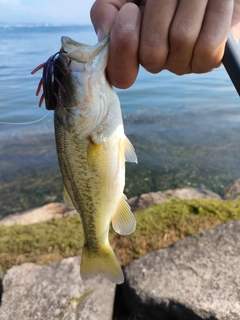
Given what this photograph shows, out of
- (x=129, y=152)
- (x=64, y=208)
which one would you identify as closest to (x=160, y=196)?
(x=64, y=208)

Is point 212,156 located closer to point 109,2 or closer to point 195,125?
point 195,125

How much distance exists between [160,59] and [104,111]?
1.53 ft


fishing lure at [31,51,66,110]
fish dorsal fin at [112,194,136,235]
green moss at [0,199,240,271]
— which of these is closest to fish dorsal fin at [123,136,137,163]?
fish dorsal fin at [112,194,136,235]

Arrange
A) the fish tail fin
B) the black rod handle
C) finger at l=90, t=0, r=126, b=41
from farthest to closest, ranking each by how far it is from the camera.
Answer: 1. the fish tail fin
2. finger at l=90, t=0, r=126, b=41
3. the black rod handle

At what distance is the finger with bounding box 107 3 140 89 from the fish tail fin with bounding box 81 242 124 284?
51.2 inches

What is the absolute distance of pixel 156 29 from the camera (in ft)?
5.64

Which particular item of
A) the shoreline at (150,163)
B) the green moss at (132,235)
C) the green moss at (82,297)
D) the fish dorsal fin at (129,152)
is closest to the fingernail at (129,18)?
the fish dorsal fin at (129,152)

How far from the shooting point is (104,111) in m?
2.12

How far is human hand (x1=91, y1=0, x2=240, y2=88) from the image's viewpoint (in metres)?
1.69

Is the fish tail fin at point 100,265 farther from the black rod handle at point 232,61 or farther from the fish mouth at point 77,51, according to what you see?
the black rod handle at point 232,61

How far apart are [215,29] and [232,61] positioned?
16 cm

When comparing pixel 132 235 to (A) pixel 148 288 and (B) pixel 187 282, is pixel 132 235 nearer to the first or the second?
(A) pixel 148 288

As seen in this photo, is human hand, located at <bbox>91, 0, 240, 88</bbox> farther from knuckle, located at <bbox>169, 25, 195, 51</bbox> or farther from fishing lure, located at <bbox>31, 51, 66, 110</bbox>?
fishing lure, located at <bbox>31, 51, 66, 110</bbox>

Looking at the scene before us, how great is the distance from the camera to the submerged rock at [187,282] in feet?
11.3
